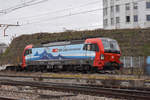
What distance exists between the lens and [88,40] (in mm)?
22219

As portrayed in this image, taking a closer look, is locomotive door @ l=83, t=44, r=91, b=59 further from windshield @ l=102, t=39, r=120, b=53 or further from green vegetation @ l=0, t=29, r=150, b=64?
green vegetation @ l=0, t=29, r=150, b=64

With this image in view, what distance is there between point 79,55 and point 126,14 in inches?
1556

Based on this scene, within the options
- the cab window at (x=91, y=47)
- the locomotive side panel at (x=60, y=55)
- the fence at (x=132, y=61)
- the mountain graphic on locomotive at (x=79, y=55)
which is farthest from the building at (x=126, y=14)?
the cab window at (x=91, y=47)

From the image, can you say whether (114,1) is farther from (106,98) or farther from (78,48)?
(106,98)

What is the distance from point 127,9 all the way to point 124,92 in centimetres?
5115

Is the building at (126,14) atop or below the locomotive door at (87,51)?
atop

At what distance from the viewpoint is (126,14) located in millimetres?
59250

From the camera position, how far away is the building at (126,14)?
2229 inches

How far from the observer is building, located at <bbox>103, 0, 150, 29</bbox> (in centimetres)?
5662

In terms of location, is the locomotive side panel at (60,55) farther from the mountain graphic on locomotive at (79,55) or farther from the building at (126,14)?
the building at (126,14)

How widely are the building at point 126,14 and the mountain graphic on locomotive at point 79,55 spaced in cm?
2999

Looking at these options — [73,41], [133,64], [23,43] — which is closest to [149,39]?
[133,64]

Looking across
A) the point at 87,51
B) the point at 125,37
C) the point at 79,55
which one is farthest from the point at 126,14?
the point at 87,51

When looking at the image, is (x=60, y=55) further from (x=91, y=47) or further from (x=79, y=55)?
(x=91, y=47)
